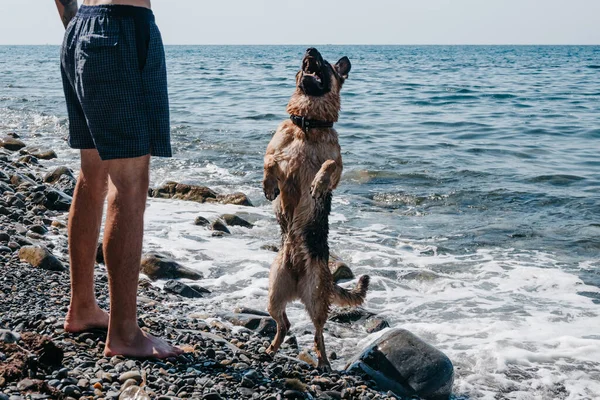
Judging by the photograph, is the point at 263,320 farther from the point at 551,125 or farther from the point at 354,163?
the point at 551,125

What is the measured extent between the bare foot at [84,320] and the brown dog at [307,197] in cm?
142

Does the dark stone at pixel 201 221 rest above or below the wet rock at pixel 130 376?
below

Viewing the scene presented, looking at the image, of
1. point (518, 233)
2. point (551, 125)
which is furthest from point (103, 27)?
point (551, 125)

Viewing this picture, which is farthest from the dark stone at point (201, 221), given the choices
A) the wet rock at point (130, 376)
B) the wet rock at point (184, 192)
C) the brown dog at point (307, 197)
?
the wet rock at point (130, 376)

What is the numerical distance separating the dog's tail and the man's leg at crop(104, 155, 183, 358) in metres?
1.88

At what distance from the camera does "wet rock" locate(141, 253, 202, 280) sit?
752 cm

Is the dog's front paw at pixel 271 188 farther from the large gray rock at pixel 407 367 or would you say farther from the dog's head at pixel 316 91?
the large gray rock at pixel 407 367

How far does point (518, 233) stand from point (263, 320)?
5.61 metres

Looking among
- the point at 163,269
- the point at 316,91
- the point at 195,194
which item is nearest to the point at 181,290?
the point at 163,269

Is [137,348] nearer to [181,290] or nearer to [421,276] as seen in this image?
[181,290]

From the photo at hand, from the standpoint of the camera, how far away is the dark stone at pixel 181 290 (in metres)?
7.05

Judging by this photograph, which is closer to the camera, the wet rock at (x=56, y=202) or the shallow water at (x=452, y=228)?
the shallow water at (x=452, y=228)

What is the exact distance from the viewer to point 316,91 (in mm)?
5617

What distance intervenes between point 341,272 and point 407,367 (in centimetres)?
267
